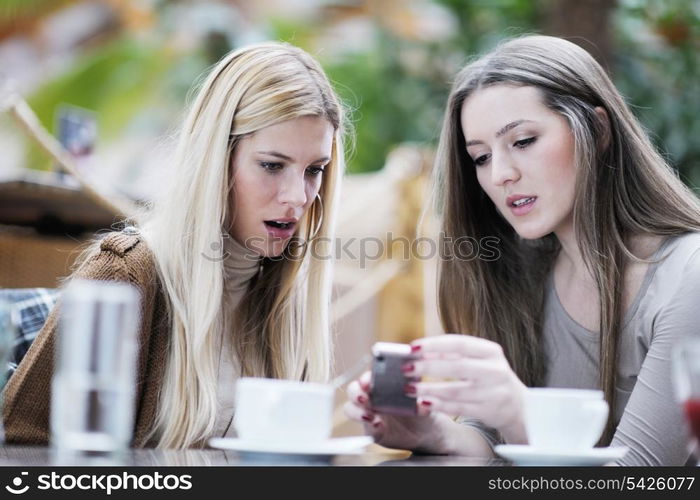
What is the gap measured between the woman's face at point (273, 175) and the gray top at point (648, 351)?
61 cm

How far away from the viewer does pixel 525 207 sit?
1.88 m

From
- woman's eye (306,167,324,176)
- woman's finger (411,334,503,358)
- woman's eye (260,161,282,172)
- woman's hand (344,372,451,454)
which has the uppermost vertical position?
woman's eye (306,167,324,176)

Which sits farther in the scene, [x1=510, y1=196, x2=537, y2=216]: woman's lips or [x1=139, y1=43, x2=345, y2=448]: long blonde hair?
[x1=510, y1=196, x2=537, y2=216]: woman's lips

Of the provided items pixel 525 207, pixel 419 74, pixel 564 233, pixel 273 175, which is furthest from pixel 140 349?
pixel 419 74

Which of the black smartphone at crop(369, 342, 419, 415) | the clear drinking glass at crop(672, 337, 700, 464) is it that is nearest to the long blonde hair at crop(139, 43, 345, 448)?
the black smartphone at crop(369, 342, 419, 415)

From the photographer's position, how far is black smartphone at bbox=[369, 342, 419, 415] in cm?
123

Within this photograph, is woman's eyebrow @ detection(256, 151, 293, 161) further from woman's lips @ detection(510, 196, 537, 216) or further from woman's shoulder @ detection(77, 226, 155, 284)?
woman's lips @ detection(510, 196, 537, 216)

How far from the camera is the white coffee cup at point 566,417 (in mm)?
1130

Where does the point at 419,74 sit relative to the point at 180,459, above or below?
above

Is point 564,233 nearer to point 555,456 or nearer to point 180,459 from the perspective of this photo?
point 555,456

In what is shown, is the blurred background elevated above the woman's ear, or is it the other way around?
the blurred background

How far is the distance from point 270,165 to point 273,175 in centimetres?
2

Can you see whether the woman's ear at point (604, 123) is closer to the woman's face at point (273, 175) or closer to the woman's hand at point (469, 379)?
the woman's face at point (273, 175)

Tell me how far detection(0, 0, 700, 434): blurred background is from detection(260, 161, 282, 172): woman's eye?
0.32m
